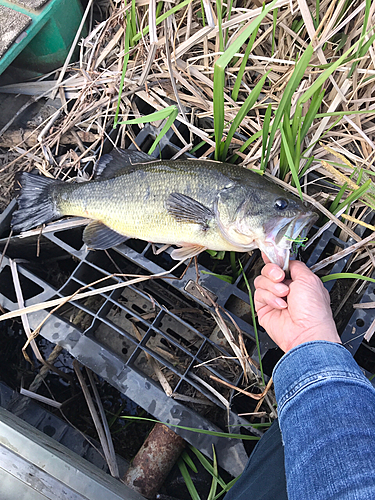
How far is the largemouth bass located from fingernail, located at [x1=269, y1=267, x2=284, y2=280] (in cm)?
9

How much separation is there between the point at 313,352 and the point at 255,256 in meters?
0.89

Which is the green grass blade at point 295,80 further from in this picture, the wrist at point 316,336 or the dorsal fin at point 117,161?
the wrist at point 316,336

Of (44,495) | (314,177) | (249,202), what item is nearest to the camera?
(44,495)

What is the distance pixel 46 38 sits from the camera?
2762 millimetres

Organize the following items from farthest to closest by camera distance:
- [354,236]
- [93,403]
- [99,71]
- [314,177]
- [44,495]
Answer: [99,71] → [93,403] → [314,177] → [354,236] → [44,495]

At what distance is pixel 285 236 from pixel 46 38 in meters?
2.65

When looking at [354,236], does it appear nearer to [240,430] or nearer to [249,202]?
[249,202]

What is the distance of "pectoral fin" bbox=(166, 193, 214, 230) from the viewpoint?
81.5 inches

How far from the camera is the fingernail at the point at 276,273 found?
5.87ft

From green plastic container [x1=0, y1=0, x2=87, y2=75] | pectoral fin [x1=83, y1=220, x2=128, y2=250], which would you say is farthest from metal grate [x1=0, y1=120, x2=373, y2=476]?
green plastic container [x1=0, y1=0, x2=87, y2=75]

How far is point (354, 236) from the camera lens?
2.21m

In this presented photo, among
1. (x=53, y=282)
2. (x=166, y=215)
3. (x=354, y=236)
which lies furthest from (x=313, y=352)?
(x=53, y=282)

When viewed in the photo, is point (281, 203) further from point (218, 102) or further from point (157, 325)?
point (157, 325)

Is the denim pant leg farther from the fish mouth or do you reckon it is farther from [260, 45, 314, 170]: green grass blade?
[260, 45, 314, 170]: green grass blade
